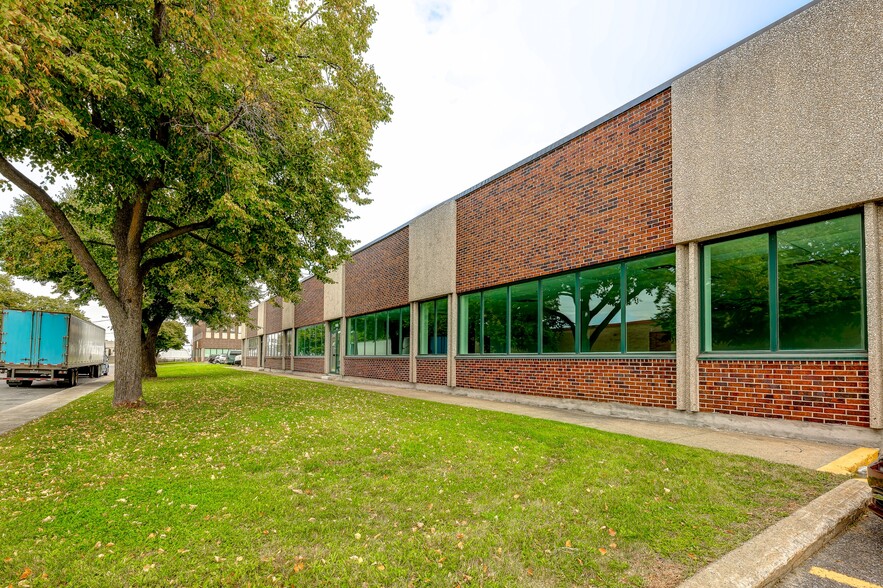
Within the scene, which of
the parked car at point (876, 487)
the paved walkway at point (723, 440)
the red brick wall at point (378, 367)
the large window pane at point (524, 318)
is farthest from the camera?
the red brick wall at point (378, 367)

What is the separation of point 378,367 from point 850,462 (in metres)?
17.0

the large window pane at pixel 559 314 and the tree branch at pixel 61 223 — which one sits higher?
the tree branch at pixel 61 223

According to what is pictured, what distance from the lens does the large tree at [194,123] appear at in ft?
22.9

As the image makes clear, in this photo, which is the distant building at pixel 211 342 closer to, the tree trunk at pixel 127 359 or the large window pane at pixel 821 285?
the tree trunk at pixel 127 359

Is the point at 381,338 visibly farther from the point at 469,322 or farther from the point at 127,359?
the point at 127,359

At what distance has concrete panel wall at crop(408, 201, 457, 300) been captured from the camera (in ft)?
50.4

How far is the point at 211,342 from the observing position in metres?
98.6

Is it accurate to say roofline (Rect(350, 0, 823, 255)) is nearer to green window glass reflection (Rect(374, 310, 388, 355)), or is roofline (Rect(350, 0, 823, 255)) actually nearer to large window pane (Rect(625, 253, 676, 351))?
large window pane (Rect(625, 253, 676, 351))

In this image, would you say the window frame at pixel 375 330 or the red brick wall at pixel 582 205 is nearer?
the red brick wall at pixel 582 205

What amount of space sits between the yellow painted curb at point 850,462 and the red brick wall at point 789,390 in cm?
80

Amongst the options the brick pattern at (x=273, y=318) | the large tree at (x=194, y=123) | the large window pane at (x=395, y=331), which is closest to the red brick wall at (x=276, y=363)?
the brick pattern at (x=273, y=318)

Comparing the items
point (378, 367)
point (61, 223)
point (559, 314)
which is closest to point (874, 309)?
point (559, 314)

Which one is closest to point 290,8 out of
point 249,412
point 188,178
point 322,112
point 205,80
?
point 322,112

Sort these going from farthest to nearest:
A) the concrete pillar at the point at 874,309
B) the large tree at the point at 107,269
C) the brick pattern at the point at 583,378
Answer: the large tree at the point at 107,269 < the brick pattern at the point at 583,378 < the concrete pillar at the point at 874,309
